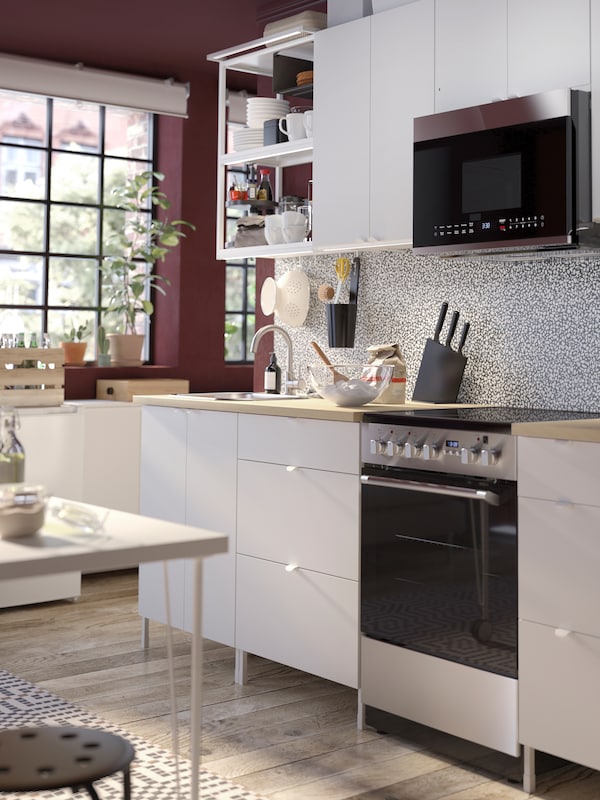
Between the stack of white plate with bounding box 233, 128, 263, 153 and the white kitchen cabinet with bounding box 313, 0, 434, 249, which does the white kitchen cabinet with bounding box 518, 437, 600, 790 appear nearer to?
the white kitchen cabinet with bounding box 313, 0, 434, 249

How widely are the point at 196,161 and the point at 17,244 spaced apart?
110 centimetres

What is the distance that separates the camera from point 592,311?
321 cm

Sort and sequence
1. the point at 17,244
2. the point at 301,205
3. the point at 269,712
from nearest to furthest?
the point at 269,712
the point at 301,205
the point at 17,244

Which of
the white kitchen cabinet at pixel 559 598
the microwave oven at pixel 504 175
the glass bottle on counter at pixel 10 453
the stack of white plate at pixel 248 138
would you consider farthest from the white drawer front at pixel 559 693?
the stack of white plate at pixel 248 138

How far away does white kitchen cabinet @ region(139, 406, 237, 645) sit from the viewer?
3.62 metres

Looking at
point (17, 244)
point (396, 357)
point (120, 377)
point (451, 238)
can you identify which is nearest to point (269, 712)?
point (396, 357)

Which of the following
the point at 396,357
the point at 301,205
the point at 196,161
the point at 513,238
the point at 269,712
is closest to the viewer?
the point at 513,238

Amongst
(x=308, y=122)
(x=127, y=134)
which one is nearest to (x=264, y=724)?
(x=308, y=122)

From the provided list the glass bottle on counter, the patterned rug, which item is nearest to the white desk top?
the glass bottle on counter

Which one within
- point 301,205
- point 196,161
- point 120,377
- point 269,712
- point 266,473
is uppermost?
point 196,161

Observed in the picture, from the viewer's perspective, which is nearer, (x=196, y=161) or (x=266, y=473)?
(x=266, y=473)

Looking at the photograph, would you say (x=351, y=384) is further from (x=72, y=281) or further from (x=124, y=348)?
(x=72, y=281)

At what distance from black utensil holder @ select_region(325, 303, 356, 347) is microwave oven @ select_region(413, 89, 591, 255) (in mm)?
707

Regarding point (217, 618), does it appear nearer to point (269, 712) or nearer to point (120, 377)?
point (269, 712)
